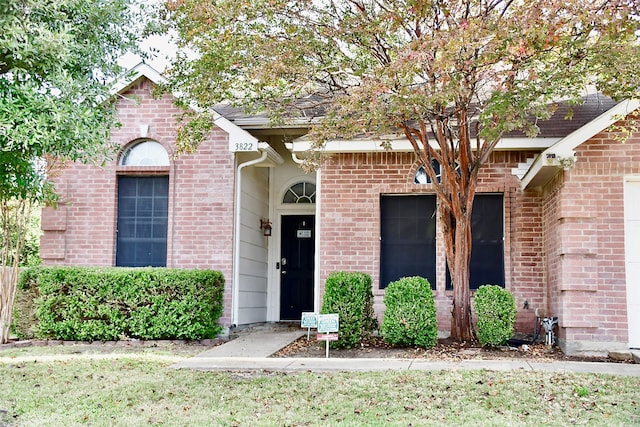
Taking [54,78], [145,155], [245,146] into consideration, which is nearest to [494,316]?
[245,146]

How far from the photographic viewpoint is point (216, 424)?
5984 mm

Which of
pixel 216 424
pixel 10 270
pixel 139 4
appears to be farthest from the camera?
pixel 10 270

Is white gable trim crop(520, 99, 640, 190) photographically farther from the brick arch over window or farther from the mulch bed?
the brick arch over window

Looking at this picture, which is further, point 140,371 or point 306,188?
A: point 306,188

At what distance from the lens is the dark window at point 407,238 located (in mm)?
11328

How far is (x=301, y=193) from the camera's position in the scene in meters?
14.4

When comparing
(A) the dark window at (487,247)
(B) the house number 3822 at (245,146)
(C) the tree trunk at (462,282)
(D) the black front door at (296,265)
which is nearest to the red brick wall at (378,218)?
(A) the dark window at (487,247)

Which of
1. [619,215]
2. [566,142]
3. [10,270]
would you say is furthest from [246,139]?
[619,215]

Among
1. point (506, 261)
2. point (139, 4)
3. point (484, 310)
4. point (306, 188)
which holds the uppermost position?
point (139, 4)

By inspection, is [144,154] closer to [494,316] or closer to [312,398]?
[494,316]

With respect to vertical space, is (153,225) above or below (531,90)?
below

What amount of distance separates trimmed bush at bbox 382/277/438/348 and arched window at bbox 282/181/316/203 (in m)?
5.07

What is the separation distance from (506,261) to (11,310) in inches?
317

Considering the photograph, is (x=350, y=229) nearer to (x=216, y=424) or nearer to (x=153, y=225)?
(x=153, y=225)
